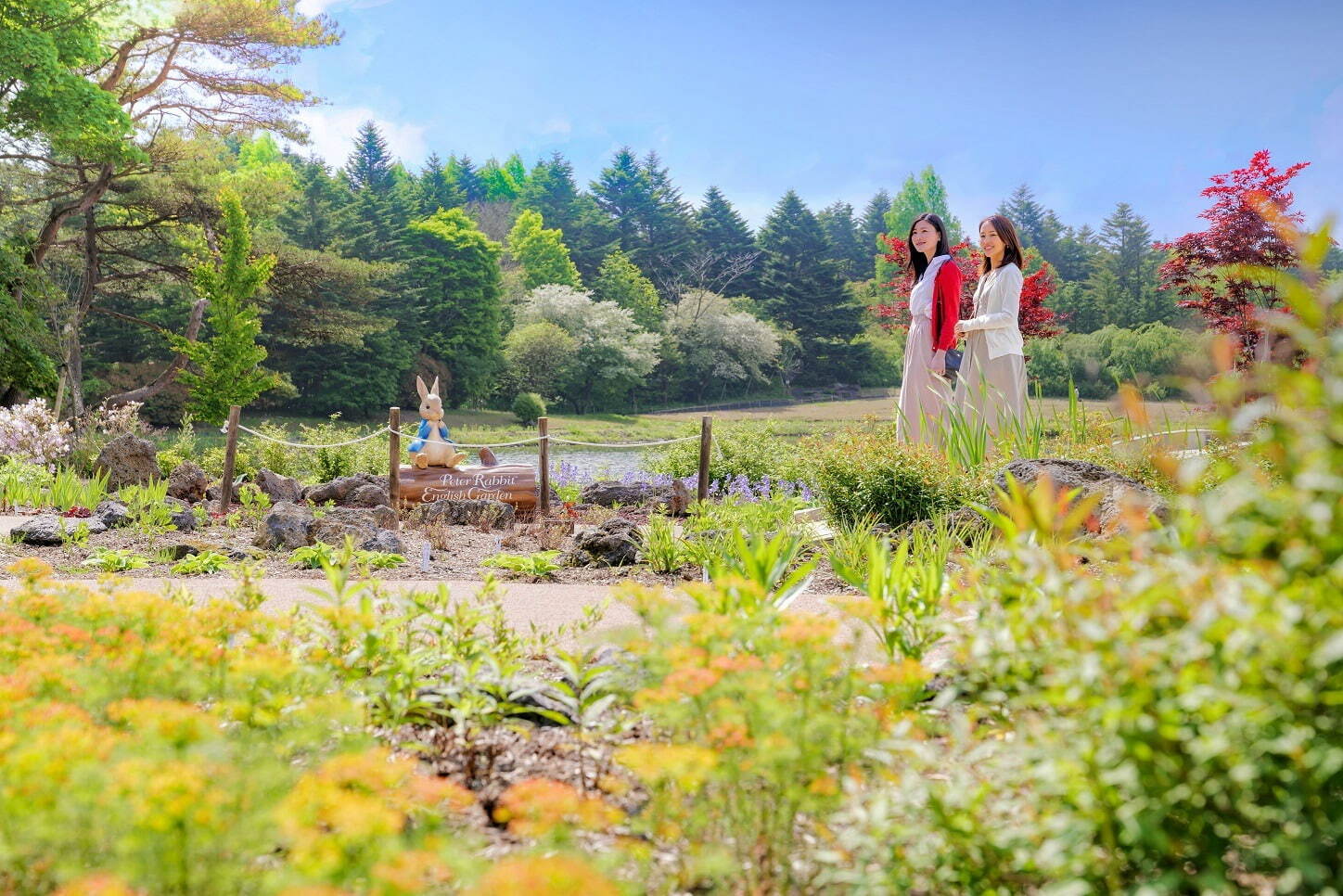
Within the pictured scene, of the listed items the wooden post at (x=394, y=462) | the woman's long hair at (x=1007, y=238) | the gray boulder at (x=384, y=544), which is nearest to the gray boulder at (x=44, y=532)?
the gray boulder at (x=384, y=544)

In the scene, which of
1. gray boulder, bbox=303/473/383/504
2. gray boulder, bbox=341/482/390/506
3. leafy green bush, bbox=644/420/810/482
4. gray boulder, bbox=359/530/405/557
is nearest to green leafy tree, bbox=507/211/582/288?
leafy green bush, bbox=644/420/810/482

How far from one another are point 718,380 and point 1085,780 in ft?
122

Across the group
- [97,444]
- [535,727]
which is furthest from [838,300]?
[535,727]

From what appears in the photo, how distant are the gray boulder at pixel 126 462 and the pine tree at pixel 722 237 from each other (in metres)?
36.4

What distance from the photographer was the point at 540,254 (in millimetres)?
40656

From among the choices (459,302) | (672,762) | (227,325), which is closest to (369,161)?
(459,302)

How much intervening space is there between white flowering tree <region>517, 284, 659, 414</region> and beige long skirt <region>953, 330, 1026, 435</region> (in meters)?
25.0

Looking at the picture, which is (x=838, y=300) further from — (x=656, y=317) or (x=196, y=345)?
(x=196, y=345)

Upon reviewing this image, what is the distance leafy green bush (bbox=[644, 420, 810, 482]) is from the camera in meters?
11.1

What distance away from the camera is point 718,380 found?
38.4 metres

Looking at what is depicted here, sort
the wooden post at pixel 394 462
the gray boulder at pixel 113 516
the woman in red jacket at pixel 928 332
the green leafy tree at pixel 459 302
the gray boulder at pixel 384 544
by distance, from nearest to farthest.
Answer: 1. the gray boulder at pixel 384 544
2. the gray boulder at pixel 113 516
3. the woman in red jacket at pixel 928 332
4. the wooden post at pixel 394 462
5. the green leafy tree at pixel 459 302

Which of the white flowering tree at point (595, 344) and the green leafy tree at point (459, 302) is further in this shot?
the white flowering tree at point (595, 344)

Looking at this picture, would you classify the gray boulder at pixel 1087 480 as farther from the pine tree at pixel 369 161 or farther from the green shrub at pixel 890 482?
the pine tree at pixel 369 161

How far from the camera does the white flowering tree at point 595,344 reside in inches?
1273
